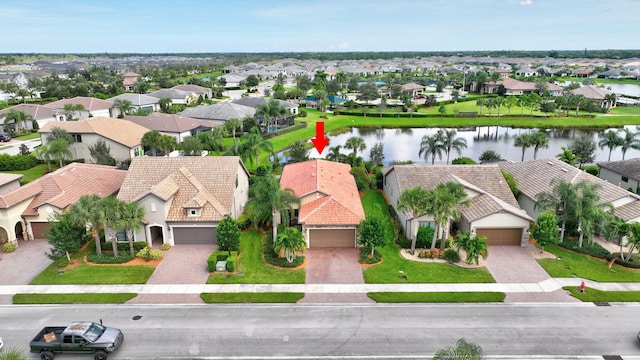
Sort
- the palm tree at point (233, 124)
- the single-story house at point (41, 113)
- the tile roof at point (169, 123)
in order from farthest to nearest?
the single-story house at point (41, 113) → the palm tree at point (233, 124) → the tile roof at point (169, 123)

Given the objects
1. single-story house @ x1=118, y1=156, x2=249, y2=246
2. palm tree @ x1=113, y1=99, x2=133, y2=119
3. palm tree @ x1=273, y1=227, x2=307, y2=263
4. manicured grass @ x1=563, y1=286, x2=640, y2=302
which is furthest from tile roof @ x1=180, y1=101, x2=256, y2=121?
manicured grass @ x1=563, y1=286, x2=640, y2=302

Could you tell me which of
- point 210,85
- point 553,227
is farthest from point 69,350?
point 210,85

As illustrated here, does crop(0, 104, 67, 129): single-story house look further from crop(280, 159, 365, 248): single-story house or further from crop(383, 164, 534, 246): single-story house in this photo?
crop(383, 164, 534, 246): single-story house

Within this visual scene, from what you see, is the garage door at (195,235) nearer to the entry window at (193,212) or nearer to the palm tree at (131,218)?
the entry window at (193,212)

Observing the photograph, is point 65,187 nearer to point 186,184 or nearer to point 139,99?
point 186,184

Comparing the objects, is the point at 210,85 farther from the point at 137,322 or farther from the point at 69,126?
the point at 137,322

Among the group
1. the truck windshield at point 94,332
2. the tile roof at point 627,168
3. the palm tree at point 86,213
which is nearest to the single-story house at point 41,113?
the palm tree at point 86,213
